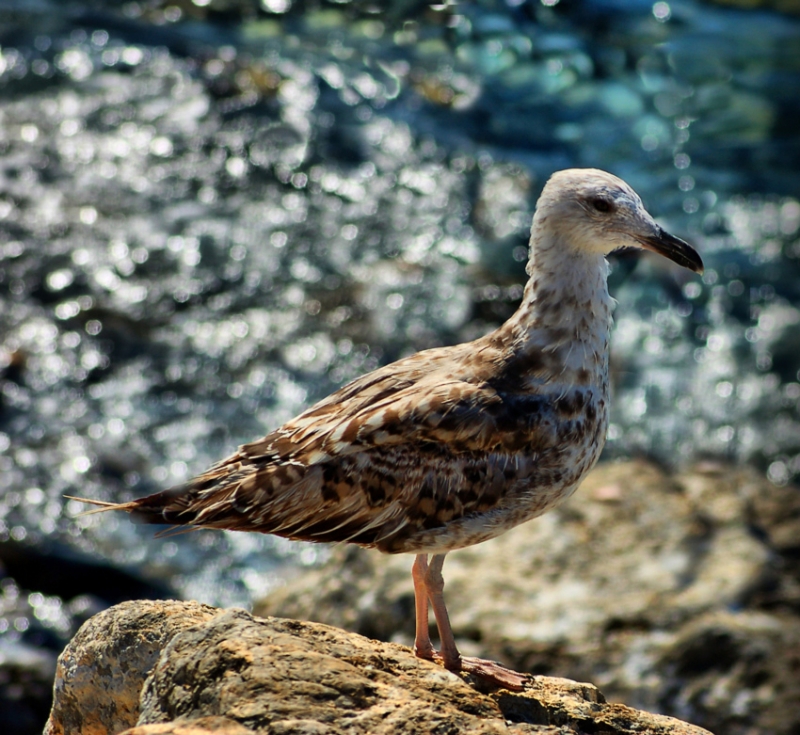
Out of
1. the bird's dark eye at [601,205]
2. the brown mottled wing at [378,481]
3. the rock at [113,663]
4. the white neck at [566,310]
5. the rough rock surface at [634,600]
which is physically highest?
the bird's dark eye at [601,205]

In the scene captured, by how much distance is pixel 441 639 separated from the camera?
5.46 metres

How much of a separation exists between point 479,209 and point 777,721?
8.11 metres

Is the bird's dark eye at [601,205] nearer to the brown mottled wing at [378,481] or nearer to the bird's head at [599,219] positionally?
the bird's head at [599,219]

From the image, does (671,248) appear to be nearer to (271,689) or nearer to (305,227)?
(271,689)

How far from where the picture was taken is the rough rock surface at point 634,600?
7219 millimetres

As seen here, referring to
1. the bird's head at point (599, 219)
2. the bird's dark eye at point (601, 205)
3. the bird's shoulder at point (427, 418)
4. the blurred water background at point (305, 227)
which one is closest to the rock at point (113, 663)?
the bird's shoulder at point (427, 418)

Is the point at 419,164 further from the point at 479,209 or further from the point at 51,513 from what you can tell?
the point at 51,513

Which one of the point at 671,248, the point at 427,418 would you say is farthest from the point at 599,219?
the point at 427,418

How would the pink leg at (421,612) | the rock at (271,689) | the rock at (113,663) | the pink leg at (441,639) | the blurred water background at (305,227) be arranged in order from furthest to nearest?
the blurred water background at (305,227)
the pink leg at (421,612)
the pink leg at (441,639)
the rock at (113,663)
the rock at (271,689)

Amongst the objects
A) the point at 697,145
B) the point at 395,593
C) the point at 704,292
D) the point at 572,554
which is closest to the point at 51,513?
the point at 395,593

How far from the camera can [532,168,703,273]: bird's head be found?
550cm

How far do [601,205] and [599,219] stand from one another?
70mm

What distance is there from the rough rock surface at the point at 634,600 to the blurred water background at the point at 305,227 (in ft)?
8.22

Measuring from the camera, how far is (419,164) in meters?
14.4
